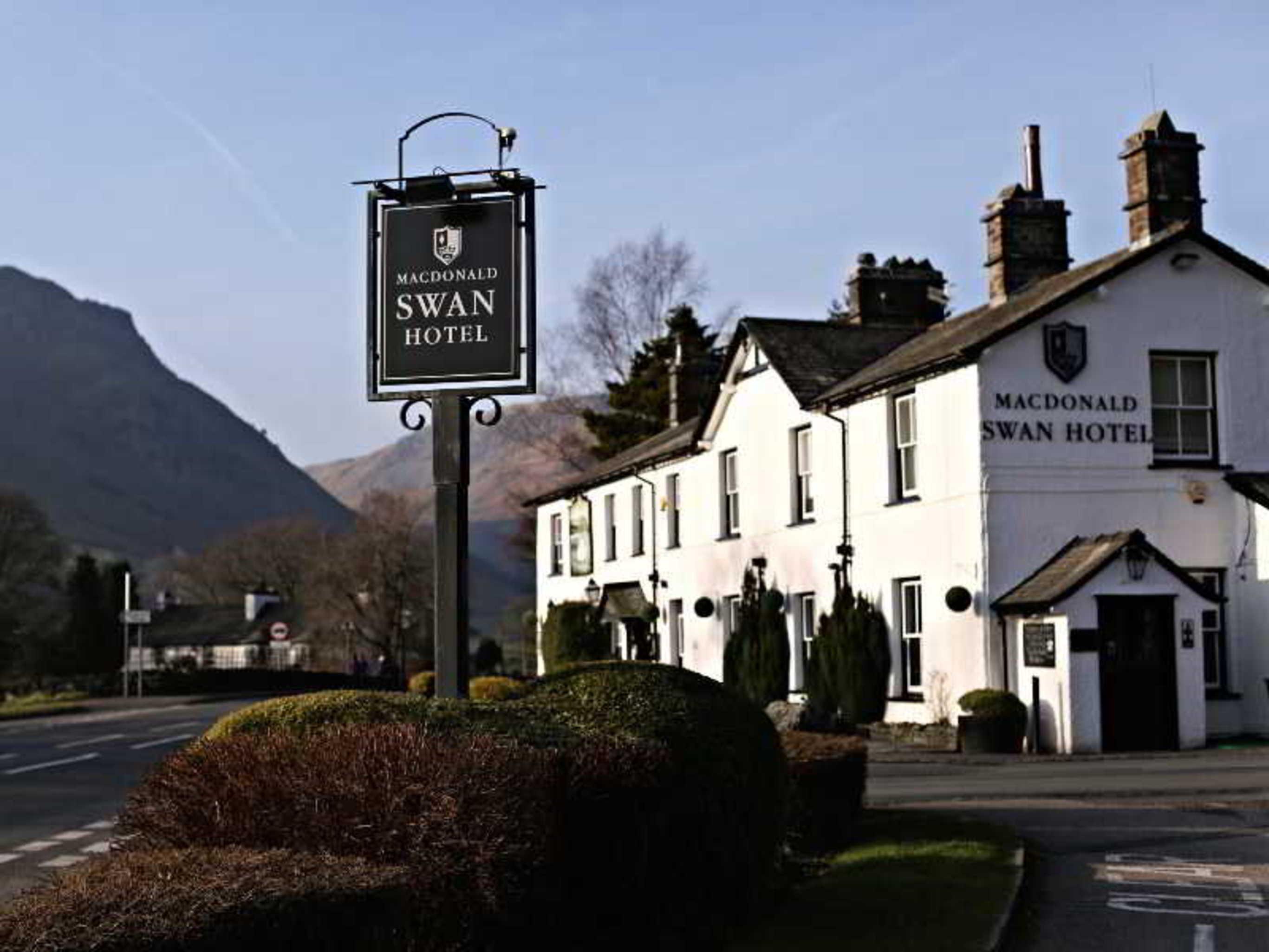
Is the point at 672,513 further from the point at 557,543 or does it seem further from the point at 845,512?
the point at 557,543

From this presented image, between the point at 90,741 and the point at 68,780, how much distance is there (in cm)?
1055

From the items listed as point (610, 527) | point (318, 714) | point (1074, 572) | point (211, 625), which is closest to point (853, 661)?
point (1074, 572)

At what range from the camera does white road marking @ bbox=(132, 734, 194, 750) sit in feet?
102

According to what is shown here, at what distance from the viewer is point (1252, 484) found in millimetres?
27234

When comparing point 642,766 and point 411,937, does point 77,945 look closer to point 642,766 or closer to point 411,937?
point 411,937

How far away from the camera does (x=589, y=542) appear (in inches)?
1925

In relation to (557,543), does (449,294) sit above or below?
below

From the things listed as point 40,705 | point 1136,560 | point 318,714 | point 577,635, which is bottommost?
point 40,705

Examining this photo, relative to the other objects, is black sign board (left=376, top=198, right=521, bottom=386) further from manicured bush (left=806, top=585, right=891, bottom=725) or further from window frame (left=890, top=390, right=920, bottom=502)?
manicured bush (left=806, top=585, right=891, bottom=725)

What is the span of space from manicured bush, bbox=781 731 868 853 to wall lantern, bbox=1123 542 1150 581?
12213mm

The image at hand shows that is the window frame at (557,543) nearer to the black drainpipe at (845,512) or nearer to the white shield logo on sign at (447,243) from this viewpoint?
the black drainpipe at (845,512)

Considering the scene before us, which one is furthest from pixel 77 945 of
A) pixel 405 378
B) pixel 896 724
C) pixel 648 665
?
pixel 896 724

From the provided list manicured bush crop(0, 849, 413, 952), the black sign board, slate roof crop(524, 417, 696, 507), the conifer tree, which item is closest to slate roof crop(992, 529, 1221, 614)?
slate roof crop(524, 417, 696, 507)

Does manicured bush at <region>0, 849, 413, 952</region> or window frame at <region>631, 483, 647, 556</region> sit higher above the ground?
window frame at <region>631, 483, 647, 556</region>
